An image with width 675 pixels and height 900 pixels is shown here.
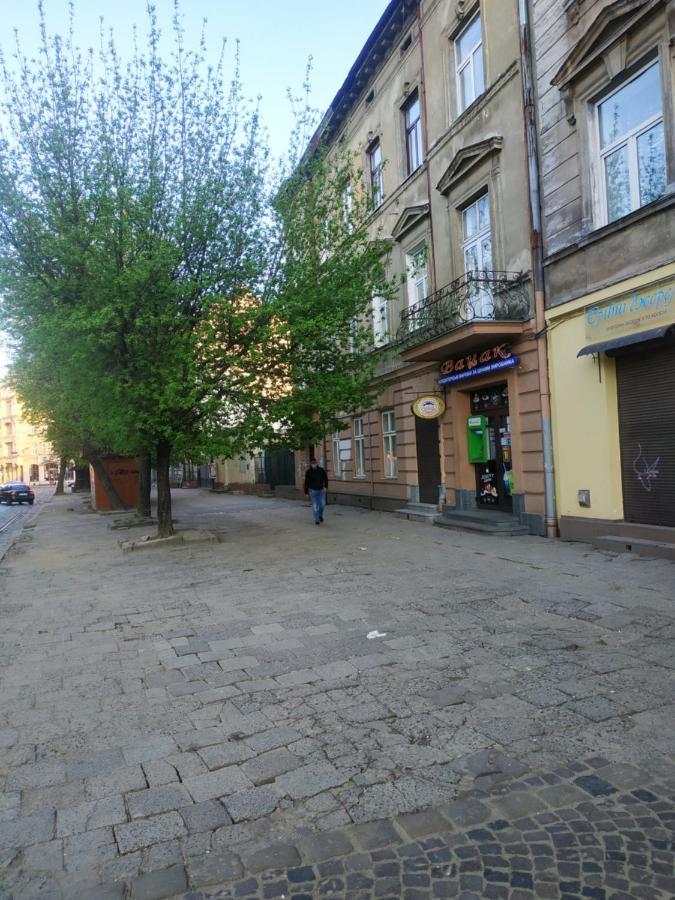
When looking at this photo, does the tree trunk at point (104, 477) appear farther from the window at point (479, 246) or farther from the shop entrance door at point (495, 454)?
the window at point (479, 246)

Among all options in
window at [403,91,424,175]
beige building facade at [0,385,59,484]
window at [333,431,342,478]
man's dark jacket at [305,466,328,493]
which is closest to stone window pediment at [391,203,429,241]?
window at [403,91,424,175]

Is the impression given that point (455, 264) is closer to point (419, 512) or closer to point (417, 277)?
point (417, 277)

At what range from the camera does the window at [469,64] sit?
13.5m

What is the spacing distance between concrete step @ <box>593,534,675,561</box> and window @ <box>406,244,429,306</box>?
8.35 m

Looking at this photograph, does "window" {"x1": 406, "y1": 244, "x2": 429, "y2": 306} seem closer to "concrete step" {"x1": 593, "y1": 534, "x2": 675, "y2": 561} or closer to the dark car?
"concrete step" {"x1": 593, "y1": 534, "x2": 675, "y2": 561}

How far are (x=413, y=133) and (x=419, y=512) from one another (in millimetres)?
9935

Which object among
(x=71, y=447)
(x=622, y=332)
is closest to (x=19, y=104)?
(x=622, y=332)

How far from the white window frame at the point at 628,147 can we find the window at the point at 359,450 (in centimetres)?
1145

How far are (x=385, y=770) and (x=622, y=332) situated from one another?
320 inches

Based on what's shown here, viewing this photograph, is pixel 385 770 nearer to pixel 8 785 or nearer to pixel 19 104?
pixel 8 785

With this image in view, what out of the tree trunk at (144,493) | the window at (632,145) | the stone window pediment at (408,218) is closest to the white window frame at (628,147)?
the window at (632,145)

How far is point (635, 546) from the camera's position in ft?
30.6

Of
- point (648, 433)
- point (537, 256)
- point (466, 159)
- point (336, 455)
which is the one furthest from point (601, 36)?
point (336, 455)

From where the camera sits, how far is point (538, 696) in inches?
169
